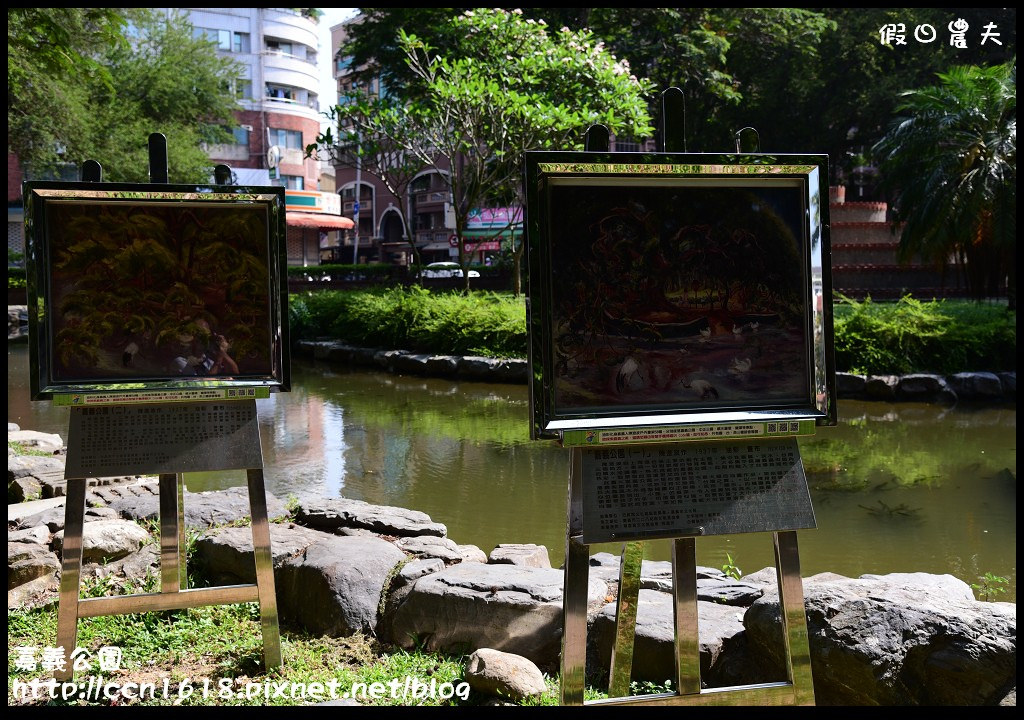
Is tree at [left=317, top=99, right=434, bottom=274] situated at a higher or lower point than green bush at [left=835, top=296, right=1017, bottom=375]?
higher

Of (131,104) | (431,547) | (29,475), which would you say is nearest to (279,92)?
(131,104)

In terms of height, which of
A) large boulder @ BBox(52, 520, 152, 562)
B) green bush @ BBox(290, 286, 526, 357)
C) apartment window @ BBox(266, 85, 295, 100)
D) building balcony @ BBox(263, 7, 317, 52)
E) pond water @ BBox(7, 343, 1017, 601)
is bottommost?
pond water @ BBox(7, 343, 1017, 601)

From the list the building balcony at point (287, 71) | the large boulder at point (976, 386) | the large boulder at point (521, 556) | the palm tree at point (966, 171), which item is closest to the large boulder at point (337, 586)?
the large boulder at point (521, 556)

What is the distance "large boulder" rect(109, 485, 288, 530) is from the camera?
18.1 ft

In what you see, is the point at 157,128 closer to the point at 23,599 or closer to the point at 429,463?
the point at 429,463

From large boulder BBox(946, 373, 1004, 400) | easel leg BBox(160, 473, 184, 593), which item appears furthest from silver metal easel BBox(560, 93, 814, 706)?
large boulder BBox(946, 373, 1004, 400)

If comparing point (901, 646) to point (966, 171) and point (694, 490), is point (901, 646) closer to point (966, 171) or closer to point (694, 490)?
point (694, 490)

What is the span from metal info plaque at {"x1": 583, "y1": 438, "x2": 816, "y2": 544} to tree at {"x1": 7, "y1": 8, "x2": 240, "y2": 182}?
1193 cm

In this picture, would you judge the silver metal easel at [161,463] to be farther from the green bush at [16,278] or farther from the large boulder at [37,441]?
the green bush at [16,278]

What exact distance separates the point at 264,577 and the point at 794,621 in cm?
222

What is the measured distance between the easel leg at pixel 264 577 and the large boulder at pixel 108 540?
1.45 metres

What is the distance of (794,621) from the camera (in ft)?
10.3

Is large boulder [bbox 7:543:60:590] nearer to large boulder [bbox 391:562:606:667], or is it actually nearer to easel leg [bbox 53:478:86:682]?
easel leg [bbox 53:478:86:682]

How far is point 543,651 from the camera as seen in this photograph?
153 inches
